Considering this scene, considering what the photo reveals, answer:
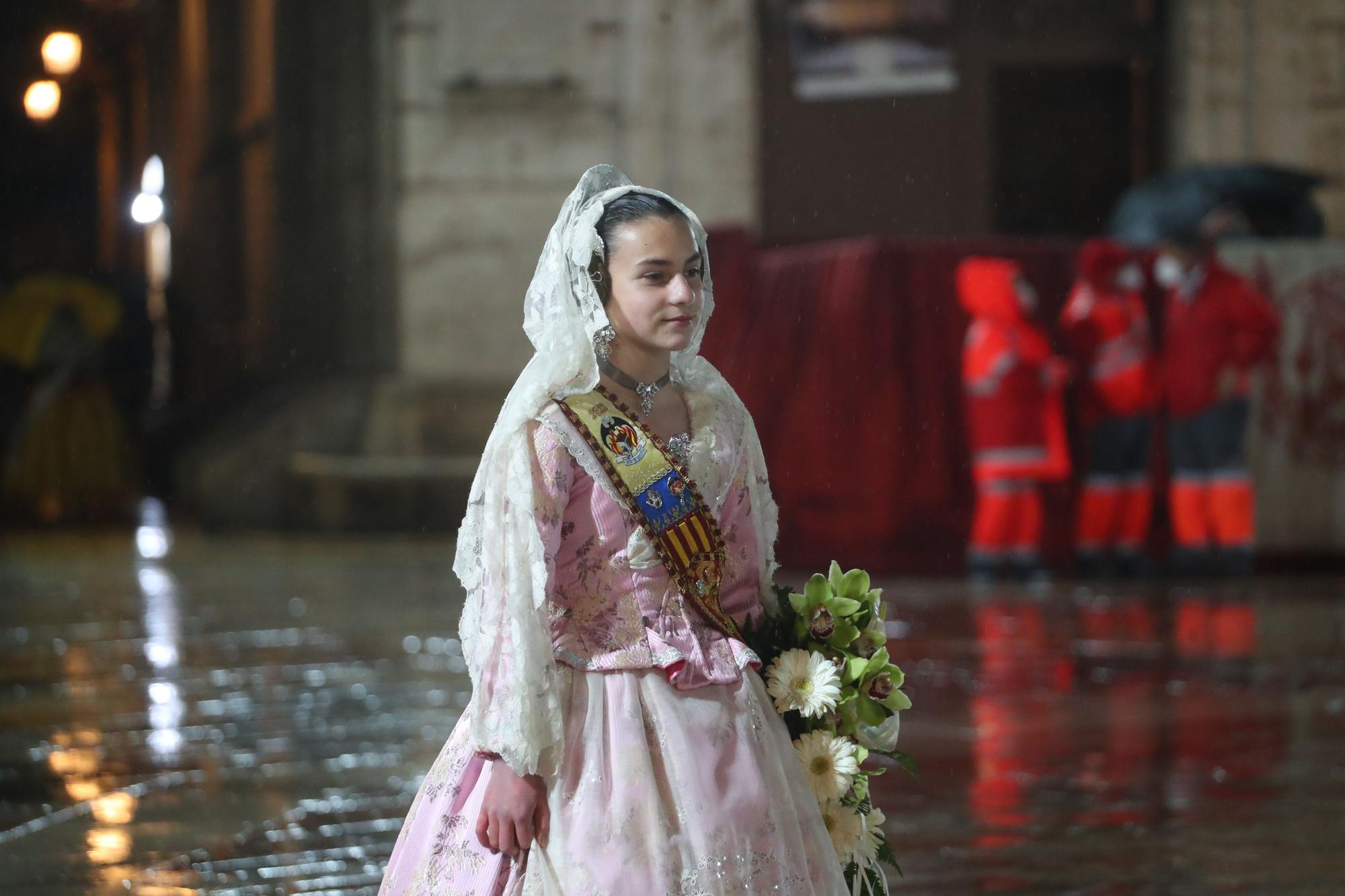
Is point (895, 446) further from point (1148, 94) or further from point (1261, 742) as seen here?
point (1148, 94)

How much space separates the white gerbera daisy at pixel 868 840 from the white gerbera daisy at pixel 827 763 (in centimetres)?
8

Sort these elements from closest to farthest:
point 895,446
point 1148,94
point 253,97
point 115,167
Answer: point 895,446, point 1148,94, point 253,97, point 115,167

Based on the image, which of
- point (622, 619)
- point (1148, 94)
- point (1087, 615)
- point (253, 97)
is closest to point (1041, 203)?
point (1148, 94)

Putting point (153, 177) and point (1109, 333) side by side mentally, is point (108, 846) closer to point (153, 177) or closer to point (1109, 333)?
point (1109, 333)

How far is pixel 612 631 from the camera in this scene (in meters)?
2.83

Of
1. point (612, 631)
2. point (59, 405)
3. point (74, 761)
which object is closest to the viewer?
point (612, 631)

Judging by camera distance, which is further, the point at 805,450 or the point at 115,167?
the point at 115,167

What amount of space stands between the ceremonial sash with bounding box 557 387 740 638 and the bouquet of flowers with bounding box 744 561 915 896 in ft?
0.48

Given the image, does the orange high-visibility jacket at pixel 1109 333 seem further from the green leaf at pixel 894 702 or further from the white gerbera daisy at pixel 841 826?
the white gerbera daisy at pixel 841 826

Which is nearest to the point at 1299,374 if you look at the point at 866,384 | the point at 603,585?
the point at 866,384

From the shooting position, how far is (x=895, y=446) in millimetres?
10367

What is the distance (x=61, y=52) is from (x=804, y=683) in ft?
70.4

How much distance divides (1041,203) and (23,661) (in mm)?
12346

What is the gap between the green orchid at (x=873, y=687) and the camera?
9.87ft
